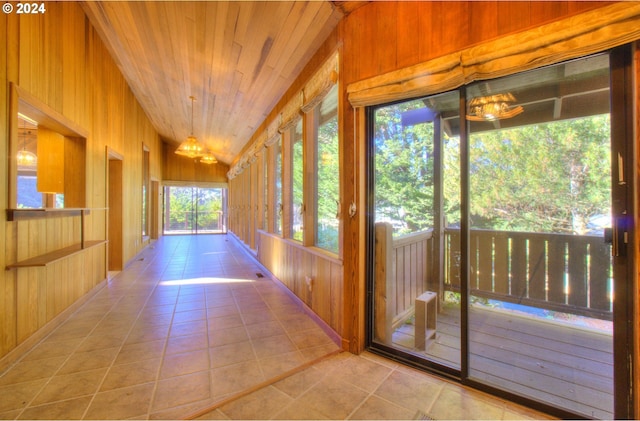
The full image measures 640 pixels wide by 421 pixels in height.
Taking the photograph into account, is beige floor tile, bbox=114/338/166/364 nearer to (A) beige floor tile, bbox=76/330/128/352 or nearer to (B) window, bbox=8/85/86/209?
(A) beige floor tile, bbox=76/330/128/352

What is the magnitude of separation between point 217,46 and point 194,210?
9.14 m

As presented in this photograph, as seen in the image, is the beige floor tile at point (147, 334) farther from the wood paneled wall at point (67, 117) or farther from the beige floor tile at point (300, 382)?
the beige floor tile at point (300, 382)

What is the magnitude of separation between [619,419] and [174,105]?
6623mm

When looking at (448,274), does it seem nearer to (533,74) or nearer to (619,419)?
(619,419)

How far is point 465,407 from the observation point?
1449mm

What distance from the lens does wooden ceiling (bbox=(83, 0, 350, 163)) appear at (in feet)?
7.22

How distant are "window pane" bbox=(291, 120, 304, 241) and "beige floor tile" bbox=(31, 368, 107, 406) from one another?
7.01ft

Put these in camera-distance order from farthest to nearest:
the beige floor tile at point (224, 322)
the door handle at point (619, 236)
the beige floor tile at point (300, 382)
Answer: the beige floor tile at point (224, 322) < the beige floor tile at point (300, 382) < the door handle at point (619, 236)

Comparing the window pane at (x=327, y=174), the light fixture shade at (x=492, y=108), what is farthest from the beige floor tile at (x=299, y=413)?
the light fixture shade at (x=492, y=108)

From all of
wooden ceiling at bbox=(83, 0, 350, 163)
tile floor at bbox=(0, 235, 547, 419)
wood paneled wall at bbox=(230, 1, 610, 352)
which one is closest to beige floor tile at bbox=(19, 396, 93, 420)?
tile floor at bbox=(0, 235, 547, 419)

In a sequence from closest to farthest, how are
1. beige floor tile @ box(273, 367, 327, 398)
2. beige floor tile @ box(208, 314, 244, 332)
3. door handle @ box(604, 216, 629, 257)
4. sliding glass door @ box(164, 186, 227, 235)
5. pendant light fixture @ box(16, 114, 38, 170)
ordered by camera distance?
door handle @ box(604, 216, 629, 257)
beige floor tile @ box(273, 367, 327, 398)
beige floor tile @ box(208, 314, 244, 332)
pendant light fixture @ box(16, 114, 38, 170)
sliding glass door @ box(164, 186, 227, 235)

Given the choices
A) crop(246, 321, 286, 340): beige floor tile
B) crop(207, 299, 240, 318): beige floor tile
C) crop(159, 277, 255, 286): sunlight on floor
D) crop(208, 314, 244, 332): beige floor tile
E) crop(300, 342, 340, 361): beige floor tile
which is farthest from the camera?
crop(159, 277, 255, 286): sunlight on floor

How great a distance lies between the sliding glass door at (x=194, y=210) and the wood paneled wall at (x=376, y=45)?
966cm

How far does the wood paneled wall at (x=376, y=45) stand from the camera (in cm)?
137
